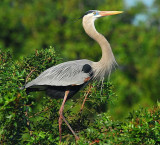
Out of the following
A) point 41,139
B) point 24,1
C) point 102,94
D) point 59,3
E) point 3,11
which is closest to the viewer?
point 41,139

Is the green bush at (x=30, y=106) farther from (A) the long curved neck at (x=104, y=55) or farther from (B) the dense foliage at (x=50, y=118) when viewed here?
(A) the long curved neck at (x=104, y=55)

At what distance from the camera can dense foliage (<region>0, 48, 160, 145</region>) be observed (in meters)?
4.38

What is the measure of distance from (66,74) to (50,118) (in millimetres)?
932

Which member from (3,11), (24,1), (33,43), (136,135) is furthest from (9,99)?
(24,1)

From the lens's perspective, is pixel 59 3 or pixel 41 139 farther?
pixel 59 3

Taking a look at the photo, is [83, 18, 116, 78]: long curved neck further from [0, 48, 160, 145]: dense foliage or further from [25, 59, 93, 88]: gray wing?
[0, 48, 160, 145]: dense foliage

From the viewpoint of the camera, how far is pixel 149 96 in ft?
63.6

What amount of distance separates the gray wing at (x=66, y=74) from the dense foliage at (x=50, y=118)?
225 millimetres

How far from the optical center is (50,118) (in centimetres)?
592

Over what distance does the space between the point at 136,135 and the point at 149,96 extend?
15.3 m

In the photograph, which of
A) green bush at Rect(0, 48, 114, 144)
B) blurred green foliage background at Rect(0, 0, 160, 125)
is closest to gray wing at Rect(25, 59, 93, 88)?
green bush at Rect(0, 48, 114, 144)

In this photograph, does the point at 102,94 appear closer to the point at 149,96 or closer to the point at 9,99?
the point at 9,99

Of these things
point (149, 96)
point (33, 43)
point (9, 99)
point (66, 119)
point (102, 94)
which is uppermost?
point (9, 99)

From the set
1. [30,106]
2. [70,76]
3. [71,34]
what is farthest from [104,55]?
[71,34]
